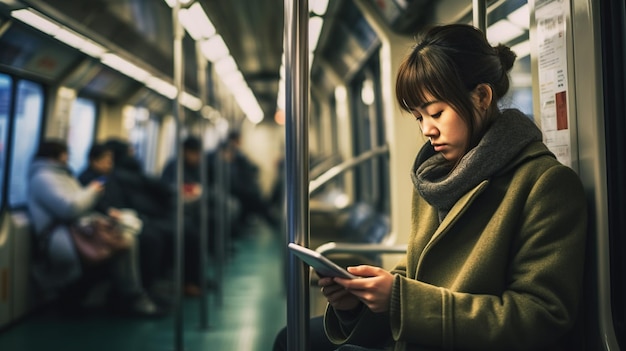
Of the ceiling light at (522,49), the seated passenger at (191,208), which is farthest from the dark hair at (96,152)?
the ceiling light at (522,49)

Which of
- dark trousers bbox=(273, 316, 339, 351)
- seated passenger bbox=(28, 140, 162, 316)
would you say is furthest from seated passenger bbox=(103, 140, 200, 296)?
dark trousers bbox=(273, 316, 339, 351)

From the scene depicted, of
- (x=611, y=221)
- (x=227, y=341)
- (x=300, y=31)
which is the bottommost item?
(x=227, y=341)

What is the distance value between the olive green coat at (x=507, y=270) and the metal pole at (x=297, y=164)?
228 millimetres

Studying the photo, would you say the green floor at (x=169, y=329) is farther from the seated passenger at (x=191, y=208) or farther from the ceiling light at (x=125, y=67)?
the ceiling light at (x=125, y=67)

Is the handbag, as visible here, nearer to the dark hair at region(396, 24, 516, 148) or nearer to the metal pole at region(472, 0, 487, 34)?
the metal pole at region(472, 0, 487, 34)

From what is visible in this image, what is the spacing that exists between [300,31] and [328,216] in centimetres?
547

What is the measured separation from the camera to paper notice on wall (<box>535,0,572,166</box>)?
4.75 feet

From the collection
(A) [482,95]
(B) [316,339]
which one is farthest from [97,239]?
(A) [482,95]

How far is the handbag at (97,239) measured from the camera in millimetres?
4305

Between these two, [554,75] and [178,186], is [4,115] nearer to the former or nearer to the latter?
[178,186]

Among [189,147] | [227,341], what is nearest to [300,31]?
[227,341]

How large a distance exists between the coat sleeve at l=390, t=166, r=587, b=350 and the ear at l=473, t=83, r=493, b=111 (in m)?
0.19

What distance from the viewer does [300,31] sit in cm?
131

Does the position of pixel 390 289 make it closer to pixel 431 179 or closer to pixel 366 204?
pixel 431 179
